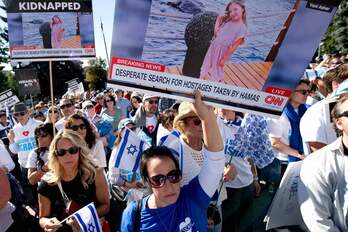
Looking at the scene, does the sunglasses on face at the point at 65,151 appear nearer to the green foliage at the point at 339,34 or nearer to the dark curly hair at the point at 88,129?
the dark curly hair at the point at 88,129

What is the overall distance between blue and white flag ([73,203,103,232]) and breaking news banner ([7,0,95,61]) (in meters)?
2.48

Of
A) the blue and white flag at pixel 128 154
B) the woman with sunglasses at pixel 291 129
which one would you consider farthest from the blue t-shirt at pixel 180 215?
the woman with sunglasses at pixel 291 129

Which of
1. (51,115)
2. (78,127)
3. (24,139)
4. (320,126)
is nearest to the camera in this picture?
(320,126)

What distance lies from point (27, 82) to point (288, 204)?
37.4 feet

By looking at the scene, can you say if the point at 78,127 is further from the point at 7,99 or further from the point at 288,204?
the point at 7,99

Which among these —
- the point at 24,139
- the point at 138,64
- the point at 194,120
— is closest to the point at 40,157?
the point at 24,139

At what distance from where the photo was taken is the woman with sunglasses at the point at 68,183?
3338 millimetres

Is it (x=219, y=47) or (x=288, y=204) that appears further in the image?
(x=288, y=204)

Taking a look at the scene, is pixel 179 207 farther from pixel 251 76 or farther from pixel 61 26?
pixel 61 26

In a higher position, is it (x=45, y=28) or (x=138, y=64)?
(x=45, y=28)

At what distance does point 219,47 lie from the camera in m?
2.42

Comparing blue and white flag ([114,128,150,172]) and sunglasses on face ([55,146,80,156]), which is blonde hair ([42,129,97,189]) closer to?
sunglasses on face ([55,146,80,156])

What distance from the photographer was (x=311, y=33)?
2.37 m

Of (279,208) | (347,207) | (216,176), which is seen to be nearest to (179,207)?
(216,176)
